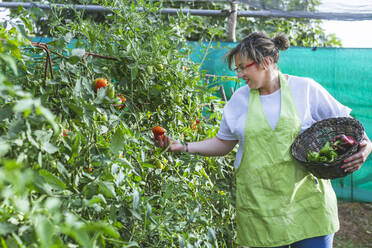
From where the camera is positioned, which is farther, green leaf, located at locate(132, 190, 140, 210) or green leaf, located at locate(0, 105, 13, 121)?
green leaf, located at locate(132, 190, 140, 210)

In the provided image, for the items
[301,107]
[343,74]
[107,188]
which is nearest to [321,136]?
[301,107]

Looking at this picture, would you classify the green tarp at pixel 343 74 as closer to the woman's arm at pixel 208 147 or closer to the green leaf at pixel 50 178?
the woman's arm at pixel 208 147

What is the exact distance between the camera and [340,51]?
350 centimetres

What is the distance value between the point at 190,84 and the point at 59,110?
0.72 meters

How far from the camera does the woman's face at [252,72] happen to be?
5.23 feet

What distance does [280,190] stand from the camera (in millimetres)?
1530

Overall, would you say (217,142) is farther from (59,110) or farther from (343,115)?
(59,110)

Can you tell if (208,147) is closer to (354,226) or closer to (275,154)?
(275,154)

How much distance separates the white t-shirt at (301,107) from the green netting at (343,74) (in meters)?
1.77

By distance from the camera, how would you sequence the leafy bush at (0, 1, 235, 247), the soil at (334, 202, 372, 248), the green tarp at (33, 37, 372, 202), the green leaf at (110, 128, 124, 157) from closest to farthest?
the leafy bush at (0, 1, 235, 247)
the green leaf at (110, 128, 124, 157)
the soil at (334, 202, 372, 248)
the green tarp at (33, 37, 372, 202)

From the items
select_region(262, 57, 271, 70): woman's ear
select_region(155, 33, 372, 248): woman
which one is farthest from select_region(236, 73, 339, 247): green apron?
select_region(262, 57, 271, 70): woman's ear

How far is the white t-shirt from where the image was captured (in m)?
1.59

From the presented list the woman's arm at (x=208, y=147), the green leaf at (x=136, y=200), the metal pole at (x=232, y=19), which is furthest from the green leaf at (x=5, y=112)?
the metal pole at (x=232, y=19)

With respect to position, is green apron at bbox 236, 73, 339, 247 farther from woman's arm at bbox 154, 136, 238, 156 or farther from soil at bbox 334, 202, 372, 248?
soil at bbox 334, 202, 372, 248
